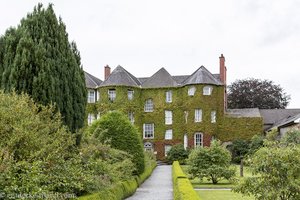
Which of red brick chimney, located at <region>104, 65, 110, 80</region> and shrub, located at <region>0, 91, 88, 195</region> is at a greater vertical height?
red brick chimney, located at <region>104, 65, 110, 80</region>

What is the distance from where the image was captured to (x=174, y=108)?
5050cm

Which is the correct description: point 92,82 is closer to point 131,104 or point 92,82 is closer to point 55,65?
point 131,104

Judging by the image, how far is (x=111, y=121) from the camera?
24.0m

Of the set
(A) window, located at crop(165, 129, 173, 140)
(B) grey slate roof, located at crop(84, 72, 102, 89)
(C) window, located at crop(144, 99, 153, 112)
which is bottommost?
(A) window, located at crop(165, 129, 173, 140)

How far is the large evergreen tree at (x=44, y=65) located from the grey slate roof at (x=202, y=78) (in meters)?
32.9

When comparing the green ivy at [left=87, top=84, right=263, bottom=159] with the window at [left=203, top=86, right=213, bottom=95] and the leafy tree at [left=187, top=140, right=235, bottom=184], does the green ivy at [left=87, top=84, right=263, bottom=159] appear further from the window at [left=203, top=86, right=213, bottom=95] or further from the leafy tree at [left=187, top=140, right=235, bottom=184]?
the leafy tree at [left=187, top=140, right=235, bottom=184]

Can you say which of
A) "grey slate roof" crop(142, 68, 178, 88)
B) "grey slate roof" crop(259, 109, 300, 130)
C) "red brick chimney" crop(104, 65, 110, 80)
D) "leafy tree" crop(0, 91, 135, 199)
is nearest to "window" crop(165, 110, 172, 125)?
"grey slate roof" crop(142, 68, 178, 88)

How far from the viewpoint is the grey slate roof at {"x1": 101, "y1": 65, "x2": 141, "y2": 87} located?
50406 millimetres

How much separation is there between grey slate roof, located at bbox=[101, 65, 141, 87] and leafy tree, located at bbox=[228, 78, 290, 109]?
52.5ft

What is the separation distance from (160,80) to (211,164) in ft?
86.4

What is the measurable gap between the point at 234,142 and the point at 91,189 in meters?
35.1

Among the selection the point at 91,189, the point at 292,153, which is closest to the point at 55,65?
the point at 91,189

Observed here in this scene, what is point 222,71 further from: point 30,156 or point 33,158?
point 30,156

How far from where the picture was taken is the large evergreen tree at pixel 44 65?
1450 centimetres
